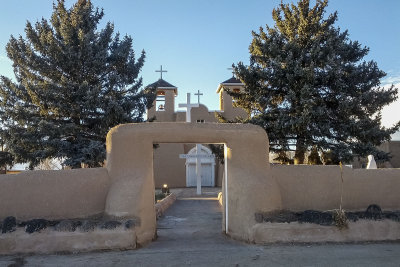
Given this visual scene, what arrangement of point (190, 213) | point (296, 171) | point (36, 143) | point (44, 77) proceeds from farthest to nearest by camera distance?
point (44, 77)
point (36, 143)
point (190, 213)
point (296, 171)

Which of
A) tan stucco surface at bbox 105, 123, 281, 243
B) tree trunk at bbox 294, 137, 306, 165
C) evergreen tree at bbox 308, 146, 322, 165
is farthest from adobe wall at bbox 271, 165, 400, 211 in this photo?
evergreen tree at bbox 308, 146, 322, 165

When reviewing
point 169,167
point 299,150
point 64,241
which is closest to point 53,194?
point 64,241

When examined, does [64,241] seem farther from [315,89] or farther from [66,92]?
[315,89]

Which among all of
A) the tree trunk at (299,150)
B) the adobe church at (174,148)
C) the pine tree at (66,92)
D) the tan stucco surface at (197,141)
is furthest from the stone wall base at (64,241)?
the adobe church at (174,148)

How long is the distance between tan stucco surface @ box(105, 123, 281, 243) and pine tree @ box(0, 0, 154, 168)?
759 cm

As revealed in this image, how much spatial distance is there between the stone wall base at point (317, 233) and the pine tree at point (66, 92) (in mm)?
9785

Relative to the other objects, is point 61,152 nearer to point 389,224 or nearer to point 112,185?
point 112,185

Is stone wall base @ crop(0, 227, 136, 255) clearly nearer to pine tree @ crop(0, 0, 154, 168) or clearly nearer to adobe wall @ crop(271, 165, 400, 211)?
adobe wall @ crop(271, 165, 400, 211)

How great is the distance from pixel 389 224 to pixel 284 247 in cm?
270

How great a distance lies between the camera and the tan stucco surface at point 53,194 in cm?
817

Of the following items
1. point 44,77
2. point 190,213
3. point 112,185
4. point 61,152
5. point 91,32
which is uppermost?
point 91,32

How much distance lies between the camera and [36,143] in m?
15.8

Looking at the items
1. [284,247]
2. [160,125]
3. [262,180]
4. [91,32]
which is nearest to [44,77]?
[91,32]

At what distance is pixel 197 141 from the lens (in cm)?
890
